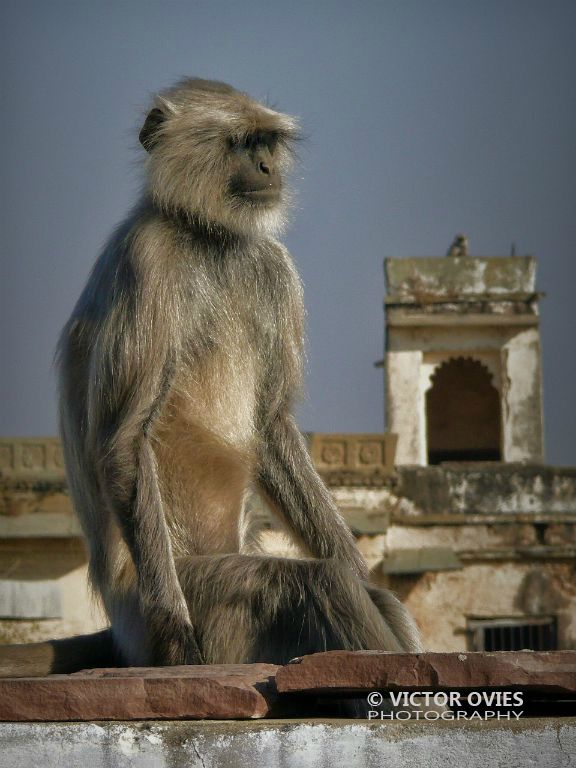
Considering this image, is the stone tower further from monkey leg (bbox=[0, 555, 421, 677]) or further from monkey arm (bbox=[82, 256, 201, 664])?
monkey leg (bbox=[0, 555, 421, 677])

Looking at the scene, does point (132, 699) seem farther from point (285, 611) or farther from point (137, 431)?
point (137, 431)

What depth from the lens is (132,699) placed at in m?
2.62

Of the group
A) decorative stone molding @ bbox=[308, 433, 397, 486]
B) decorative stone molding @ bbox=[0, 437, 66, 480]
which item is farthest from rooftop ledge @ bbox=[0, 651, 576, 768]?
decorative stone molding @ bbox=[308, 433, 397, 486]

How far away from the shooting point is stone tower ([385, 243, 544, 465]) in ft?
58.0

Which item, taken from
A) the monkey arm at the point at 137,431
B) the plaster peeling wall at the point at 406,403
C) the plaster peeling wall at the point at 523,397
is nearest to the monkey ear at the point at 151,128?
the monkey arm at the point at 137,431

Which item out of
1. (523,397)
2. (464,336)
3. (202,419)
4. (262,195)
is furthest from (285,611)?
(523,397)

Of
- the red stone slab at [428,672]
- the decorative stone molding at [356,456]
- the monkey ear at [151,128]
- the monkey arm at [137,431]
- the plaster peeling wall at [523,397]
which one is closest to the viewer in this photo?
the red stone slab at [428,672]

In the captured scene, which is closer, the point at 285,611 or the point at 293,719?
the point at 293,719

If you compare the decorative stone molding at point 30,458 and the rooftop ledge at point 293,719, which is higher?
the decorative stone molding at point 30,458

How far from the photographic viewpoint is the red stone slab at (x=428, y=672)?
8.56 feet

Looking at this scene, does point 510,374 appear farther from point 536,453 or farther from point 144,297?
point 144,297

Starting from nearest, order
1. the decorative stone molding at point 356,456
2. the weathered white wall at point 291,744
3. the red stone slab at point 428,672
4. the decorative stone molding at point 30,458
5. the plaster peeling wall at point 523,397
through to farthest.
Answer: the weathered white wall at point 291,744
the red stone slab at point 428,672
the decorative stone molding at point 30,458
the decorative stone molding at point 356,456
the plaster peeling wall at point 523,397

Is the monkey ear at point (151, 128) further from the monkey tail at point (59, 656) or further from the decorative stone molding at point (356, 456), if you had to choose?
the decorative stone molding at point (356, 456)

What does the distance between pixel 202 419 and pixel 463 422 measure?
18.2m
